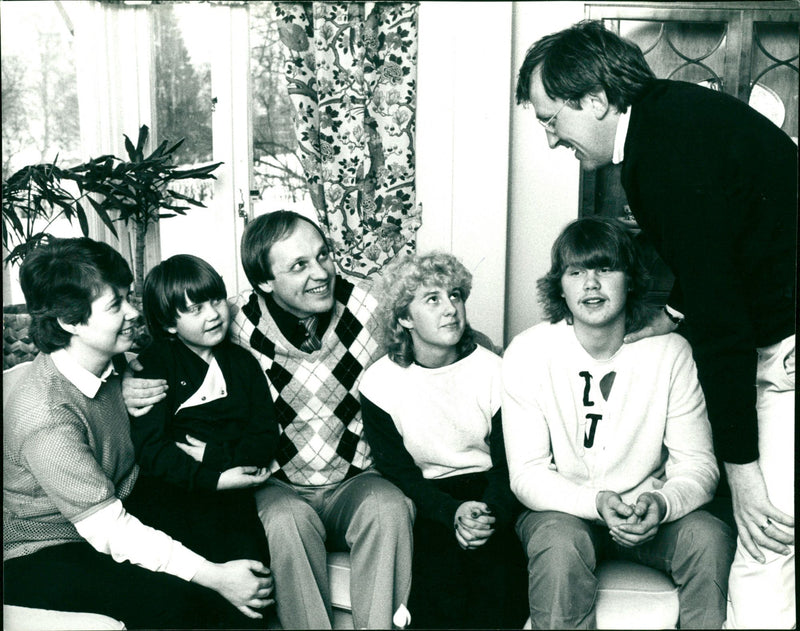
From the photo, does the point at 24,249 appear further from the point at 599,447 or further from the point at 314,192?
the point at 599,447

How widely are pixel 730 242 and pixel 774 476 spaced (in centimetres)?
45

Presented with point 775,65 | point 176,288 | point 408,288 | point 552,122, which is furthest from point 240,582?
point 775,65

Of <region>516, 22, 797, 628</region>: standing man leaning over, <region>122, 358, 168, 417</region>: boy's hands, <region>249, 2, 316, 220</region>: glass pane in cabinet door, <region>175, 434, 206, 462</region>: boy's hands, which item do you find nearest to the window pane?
<region>249, 2, 316, 220</region>: glass pane in cabinet door

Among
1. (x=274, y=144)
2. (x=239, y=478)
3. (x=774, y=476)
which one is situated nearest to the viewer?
(x=774, y=476)

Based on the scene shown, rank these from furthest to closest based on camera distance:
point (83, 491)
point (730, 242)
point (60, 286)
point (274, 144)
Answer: point (274, 144)
point (60, 286)
point (83, 491)
point (730, 242)

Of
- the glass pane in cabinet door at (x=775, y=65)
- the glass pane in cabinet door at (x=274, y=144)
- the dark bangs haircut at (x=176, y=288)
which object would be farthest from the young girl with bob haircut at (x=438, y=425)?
the glass pane in cabinet door at (x=775, y=65)

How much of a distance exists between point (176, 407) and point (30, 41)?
80.5 inches

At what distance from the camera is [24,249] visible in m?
2.30

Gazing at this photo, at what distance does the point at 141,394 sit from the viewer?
1.83 metres

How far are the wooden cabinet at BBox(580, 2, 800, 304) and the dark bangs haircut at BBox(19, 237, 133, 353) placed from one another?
2.24 metres

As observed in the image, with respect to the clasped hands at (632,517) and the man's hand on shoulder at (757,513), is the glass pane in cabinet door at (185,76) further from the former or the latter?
the man's hand on shoulder at (757,513)

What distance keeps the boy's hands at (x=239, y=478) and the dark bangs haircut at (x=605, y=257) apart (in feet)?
2.74

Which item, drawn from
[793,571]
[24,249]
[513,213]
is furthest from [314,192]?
[793,571]

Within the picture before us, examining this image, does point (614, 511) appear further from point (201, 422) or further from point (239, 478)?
point (201, 422)
